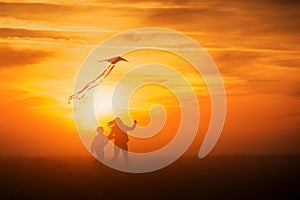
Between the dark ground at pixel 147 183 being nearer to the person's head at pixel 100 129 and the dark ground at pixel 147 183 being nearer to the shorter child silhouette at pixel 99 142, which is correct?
the shorter child silhouette at pixel 99 142

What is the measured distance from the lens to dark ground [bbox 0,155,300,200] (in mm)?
20000

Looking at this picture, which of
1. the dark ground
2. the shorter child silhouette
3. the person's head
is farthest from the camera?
Result: the person's head

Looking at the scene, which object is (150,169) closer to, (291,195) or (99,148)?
(99,148)

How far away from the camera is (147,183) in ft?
77.5

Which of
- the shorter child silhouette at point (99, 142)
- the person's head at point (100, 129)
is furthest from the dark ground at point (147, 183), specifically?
the person's head at point (100, 129)

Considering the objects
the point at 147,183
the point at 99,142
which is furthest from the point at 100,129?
the point at 147,183

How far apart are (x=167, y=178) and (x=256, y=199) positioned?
22.7ft

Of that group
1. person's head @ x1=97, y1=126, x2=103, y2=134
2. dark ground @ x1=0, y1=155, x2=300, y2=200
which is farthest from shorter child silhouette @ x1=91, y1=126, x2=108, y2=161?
dark ground @ x1=0, y1=155, x2=300, y2=200

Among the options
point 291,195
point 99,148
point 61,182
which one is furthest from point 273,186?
point 99,148

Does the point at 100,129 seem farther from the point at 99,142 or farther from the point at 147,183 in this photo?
the point at 147,183

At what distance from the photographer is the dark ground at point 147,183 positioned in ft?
65.6

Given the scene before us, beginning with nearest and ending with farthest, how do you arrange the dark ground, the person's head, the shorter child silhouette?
the dark ground < the shorter child silhouette < the person's head

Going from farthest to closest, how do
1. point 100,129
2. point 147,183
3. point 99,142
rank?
point 100,129, point 99,142, point 147,183

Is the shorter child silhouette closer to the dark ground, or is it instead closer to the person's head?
the person's head
